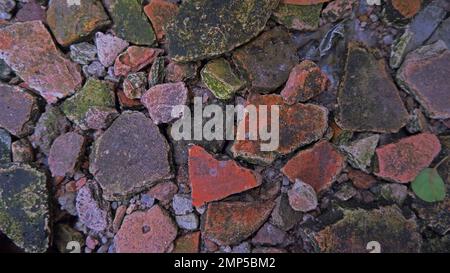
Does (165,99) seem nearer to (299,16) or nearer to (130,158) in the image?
(130,158)

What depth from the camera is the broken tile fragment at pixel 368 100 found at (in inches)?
45.3

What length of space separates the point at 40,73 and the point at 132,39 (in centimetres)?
30

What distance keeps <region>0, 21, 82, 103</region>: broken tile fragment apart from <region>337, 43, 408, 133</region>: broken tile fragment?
78 cm

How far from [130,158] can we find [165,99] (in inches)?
7.7

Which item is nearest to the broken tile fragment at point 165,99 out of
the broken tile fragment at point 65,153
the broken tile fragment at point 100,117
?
the broken tile fragment at point 100,117

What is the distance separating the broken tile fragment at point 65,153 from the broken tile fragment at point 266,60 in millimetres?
521

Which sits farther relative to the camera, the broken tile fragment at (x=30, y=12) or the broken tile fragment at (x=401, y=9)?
the broken tile fragment at (x=30, y=12)

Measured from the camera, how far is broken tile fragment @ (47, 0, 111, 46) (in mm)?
1225

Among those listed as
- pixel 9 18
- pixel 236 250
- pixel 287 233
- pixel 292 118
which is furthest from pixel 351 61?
pixel 9 18

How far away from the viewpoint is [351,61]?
1.16 metres

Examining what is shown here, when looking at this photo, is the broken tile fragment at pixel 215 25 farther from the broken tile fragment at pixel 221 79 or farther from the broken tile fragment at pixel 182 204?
the broken tile fragment at pixel 182 204

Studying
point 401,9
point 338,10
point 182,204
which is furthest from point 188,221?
point 401,9

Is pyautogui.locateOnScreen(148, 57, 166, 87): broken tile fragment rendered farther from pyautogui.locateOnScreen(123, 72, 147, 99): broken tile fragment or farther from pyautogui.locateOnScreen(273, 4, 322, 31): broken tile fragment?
pyautogui.locateOnScreen(273, 4, 322, 31): broken tile fragment

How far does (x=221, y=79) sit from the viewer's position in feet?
3.80
